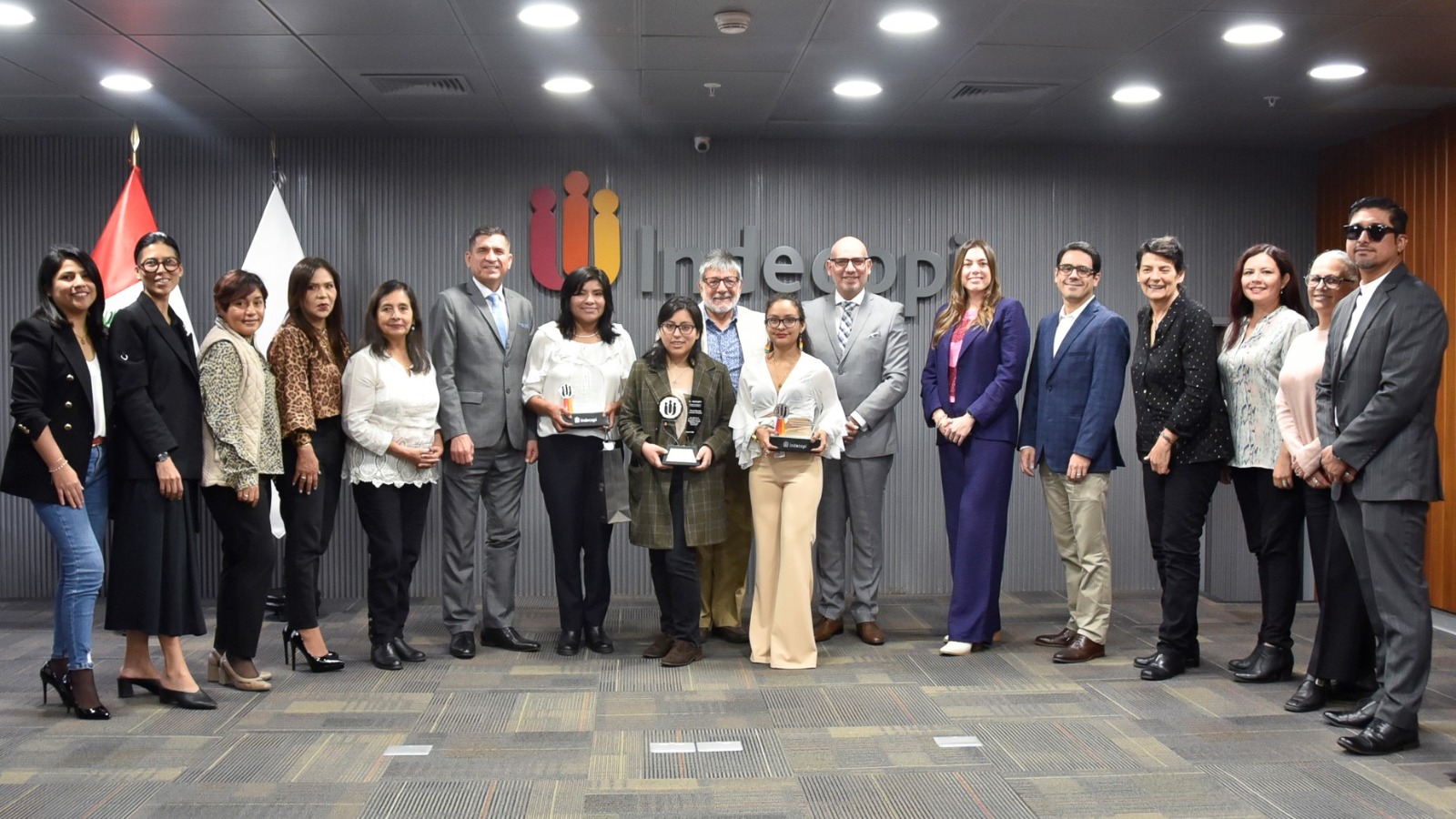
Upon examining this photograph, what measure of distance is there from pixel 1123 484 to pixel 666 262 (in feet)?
9.25

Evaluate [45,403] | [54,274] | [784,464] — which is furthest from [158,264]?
[784,464]

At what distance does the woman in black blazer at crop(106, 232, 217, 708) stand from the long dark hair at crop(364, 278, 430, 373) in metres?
0.70

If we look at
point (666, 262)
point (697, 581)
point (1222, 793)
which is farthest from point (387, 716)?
point (666, 262)

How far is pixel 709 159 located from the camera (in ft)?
21.5

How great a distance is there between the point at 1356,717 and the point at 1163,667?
853 millimetres

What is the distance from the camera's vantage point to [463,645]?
4.94 m

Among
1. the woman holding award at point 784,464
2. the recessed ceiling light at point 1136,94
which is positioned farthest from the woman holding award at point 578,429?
the recessed ceiling light at point 1136,94

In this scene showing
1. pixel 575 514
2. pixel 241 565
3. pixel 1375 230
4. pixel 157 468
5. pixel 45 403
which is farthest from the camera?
pixel 575 514

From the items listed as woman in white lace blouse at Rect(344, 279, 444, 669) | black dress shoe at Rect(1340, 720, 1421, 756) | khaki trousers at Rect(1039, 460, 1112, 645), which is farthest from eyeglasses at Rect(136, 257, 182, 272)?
black dress shoe at Rect(1340, 720, 1421, 756)

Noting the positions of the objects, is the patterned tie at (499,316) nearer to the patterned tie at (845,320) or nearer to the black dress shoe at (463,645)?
the black dress shoe at (463,645)

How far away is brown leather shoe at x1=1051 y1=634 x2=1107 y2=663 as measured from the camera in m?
4.85

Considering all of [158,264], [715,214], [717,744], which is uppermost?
[715,214]

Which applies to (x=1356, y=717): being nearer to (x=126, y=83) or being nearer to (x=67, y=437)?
(x=67, y=437)

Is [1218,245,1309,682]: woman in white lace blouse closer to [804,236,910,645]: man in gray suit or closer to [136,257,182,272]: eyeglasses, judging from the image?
[804,236,910,645]: man in gray suit
